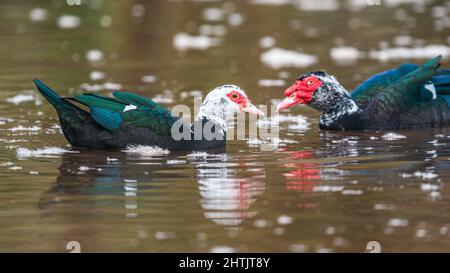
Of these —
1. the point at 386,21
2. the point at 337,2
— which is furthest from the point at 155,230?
the point at 337,2

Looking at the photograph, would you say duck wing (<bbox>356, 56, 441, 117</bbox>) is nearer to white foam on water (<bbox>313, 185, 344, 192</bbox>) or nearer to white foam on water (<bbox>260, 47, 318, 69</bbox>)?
white foam on water (<bbox>313, 185, 344, 192</bbox>)

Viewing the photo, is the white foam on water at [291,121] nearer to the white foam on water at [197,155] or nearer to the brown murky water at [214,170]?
the brown murky water at [214,170]

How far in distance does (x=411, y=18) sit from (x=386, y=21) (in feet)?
2.20

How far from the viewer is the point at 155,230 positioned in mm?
8281

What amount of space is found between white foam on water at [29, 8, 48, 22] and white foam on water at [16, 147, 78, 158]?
40.1 ft

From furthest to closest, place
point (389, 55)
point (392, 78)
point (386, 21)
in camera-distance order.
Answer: point (386, 21) → point (389, 55) → point (392, 78)

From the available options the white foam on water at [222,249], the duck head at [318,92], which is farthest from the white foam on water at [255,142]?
the white foam on water at [222,249]

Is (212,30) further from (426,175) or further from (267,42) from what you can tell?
(426,175)

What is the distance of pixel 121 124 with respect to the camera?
11.4 meters

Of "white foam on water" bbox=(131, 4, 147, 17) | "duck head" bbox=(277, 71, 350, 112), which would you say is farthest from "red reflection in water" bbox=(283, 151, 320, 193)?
"white foam on water" bbox=(131, 4, 147, 17)

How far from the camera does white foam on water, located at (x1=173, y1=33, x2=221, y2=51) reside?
1964cm

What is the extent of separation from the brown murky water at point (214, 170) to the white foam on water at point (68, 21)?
6.26 feet
